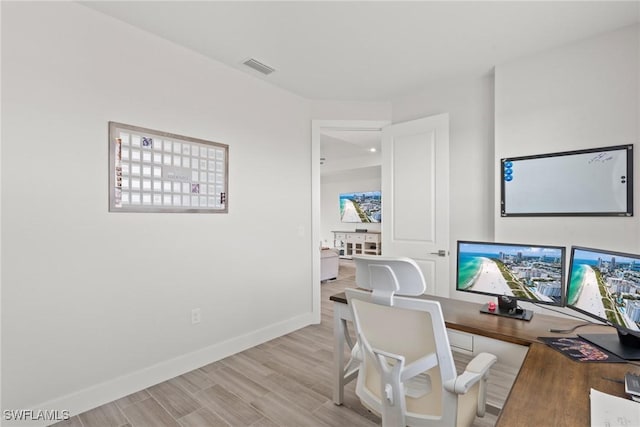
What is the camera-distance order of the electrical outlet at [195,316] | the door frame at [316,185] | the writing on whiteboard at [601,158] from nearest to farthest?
the writing on whiteboard at [601,158] < the electrical outlet at [195,316] < the door frame at [316,185]

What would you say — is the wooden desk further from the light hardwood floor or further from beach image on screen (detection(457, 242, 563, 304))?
the light hardwood floor

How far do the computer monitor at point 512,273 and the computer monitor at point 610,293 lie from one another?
0.11 m

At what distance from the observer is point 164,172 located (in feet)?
7.86

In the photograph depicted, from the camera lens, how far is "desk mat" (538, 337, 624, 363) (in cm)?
117

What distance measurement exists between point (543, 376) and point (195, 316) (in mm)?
2389

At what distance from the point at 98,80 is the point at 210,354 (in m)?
2.26

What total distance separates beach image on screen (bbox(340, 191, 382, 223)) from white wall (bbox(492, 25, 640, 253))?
529cm

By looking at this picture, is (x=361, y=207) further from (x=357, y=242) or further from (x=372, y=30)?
(x=372, y=30)

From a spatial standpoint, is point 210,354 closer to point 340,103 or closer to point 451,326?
point 451,326

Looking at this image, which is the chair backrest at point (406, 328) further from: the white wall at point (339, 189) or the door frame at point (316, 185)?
the white wall at point (339, 189)

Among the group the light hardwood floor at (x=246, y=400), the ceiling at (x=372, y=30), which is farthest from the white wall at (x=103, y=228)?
the ceiling at (x=372, y=30)

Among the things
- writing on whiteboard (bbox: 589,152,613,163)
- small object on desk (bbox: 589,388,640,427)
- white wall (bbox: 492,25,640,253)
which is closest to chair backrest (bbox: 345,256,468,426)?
small object on desk (bbox: 589,388,640,427)

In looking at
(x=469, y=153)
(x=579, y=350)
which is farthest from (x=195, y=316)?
(x=469, y=153)

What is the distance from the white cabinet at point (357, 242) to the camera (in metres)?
8.12
